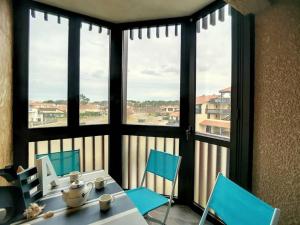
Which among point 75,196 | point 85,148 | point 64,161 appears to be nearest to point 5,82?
point 64,161

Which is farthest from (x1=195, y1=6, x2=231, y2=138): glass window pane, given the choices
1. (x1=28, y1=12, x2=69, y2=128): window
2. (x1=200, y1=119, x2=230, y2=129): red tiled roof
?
(x1=28, y1=12, x2=69, y2=128): window

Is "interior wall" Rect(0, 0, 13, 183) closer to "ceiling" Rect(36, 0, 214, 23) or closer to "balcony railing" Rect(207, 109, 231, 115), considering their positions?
"ceiling" Rect(36, 0, 214, 23)

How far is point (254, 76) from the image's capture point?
155 centimetres

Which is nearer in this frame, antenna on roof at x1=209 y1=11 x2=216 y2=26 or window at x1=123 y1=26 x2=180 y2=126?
antenna on roof at x1=209 y1=11 x2=216 y2=26

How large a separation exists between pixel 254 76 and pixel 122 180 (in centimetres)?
214

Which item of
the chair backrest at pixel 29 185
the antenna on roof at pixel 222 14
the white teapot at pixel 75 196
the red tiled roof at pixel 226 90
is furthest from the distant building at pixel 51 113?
the antenna on roof at pixel 222 14

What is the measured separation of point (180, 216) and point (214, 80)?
1.62 m

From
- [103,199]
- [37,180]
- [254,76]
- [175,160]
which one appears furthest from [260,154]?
[37,180]

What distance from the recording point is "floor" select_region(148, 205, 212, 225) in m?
2.12

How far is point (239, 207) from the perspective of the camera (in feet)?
3.51

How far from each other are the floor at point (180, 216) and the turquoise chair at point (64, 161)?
3.49ft

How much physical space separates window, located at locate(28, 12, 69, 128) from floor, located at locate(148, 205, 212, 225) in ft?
5.32

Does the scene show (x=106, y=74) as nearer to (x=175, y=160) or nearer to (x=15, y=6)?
(x=15, y=6)

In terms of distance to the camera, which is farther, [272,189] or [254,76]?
[254,76]
